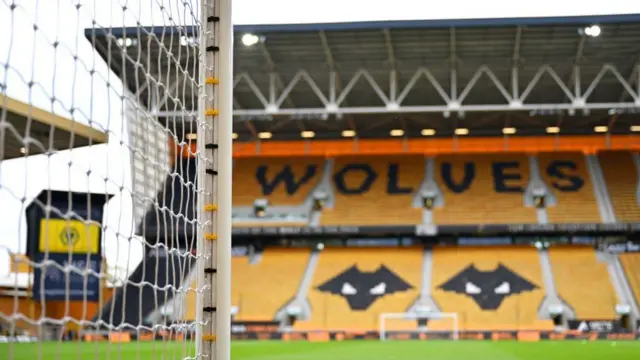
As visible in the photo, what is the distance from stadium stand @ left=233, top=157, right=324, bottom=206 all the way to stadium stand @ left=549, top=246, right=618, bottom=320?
→ 885 centimetres

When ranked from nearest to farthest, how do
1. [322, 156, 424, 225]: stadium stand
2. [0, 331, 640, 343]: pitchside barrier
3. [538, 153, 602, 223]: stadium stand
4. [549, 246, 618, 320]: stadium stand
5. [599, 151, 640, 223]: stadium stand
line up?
[0, 331, 640, 343]: pitchside barrier
[549, 246, 618, 320]: stadium stand
[599, 151, 640, 223]: stadium stand
[538, 153, 602, 223]: stadium stand
[322, 156, 424, 225]: stadium stand

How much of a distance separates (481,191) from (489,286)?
4310 millimetres

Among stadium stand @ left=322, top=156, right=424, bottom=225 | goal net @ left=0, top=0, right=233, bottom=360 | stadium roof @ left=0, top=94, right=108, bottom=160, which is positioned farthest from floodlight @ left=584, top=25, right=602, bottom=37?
stadium roof @ left=0, top=94, right=108, bottom=160

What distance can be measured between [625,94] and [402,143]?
804cm

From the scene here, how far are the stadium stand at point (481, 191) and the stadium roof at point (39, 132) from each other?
24.6 m

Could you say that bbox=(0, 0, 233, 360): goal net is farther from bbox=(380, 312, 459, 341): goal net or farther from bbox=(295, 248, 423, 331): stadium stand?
bbox=(295, 248, 423, 331): stadium stand

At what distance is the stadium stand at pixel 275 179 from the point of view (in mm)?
28781

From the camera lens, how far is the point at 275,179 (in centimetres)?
2947

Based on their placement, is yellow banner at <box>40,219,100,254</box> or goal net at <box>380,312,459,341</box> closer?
yellow banner at <box>40,219,100,254</box>

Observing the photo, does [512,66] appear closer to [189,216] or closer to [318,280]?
[318,280]

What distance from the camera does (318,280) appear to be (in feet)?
86.2

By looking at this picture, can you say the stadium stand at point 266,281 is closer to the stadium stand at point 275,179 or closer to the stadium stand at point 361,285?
the stadium stand at point 361,285

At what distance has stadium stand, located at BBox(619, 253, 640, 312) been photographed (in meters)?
24.6

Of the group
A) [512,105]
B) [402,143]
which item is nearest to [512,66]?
[512,105]
